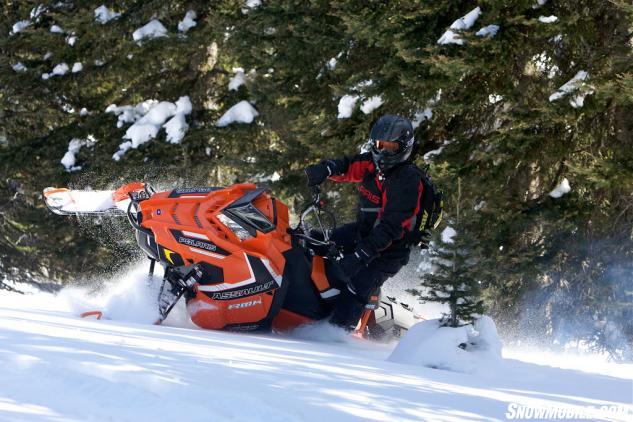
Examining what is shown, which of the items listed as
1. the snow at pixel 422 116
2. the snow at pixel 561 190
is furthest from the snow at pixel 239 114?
the snow at pixel 561 190

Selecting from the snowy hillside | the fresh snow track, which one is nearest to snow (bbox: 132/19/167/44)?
the snowy hillside

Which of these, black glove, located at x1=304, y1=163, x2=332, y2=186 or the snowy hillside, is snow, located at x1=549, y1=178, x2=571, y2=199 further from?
the snowy hillside

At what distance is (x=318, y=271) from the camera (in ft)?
21.5

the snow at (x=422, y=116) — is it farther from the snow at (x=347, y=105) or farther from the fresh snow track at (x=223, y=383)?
the fresh snow track at (x=223, y=383)

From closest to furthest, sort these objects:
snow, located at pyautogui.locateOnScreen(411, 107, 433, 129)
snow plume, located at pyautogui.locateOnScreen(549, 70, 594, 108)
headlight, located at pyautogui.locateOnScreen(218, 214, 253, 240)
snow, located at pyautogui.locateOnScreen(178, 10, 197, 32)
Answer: headlight, located at pyautogui.locateOnScreen(218, 214, 253, 240)
snow plume, located at pyautogui.locateOnScreen(549, 70, 594, 108)
snow, located at pyautogui.locateOnScreen(411, 107, 433, 129)
snow, located at pyautogui.locateOnScreen(178, 10, 197, 32)

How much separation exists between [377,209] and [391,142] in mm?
720

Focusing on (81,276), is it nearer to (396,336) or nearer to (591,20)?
(396,336)

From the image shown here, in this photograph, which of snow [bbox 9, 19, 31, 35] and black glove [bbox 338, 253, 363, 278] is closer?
black glove [bbox 338, 253, 363, 278]

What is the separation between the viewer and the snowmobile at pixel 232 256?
615cm

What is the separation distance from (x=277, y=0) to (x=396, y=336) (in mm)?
5561

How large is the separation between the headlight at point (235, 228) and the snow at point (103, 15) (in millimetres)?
8528

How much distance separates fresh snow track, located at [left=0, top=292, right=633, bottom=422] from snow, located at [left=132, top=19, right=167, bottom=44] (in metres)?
8.88

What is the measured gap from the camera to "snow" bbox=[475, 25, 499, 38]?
7645 mm

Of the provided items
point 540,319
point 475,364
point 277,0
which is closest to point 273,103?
point 277,0
